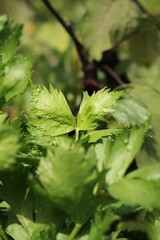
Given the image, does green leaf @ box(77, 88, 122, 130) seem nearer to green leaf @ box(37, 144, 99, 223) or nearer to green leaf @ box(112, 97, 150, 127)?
green leaf @ box(37, 144, 99, 223)

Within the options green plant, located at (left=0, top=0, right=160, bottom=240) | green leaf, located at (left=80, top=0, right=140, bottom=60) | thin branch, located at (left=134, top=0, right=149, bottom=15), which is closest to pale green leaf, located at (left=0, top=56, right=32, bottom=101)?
green plant, located at (left=0, top=0, right=160, bottom=240)

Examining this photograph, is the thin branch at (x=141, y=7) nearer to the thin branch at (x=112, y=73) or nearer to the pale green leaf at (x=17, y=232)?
the thin branch at (x=112, y=73)

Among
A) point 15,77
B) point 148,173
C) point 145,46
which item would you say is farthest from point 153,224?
point 145,46

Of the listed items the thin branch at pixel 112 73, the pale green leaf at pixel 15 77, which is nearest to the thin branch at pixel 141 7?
the thin branch at pixel 112 73

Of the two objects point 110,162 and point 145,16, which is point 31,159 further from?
point 145,16

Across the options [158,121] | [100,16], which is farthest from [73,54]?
[158,121]
